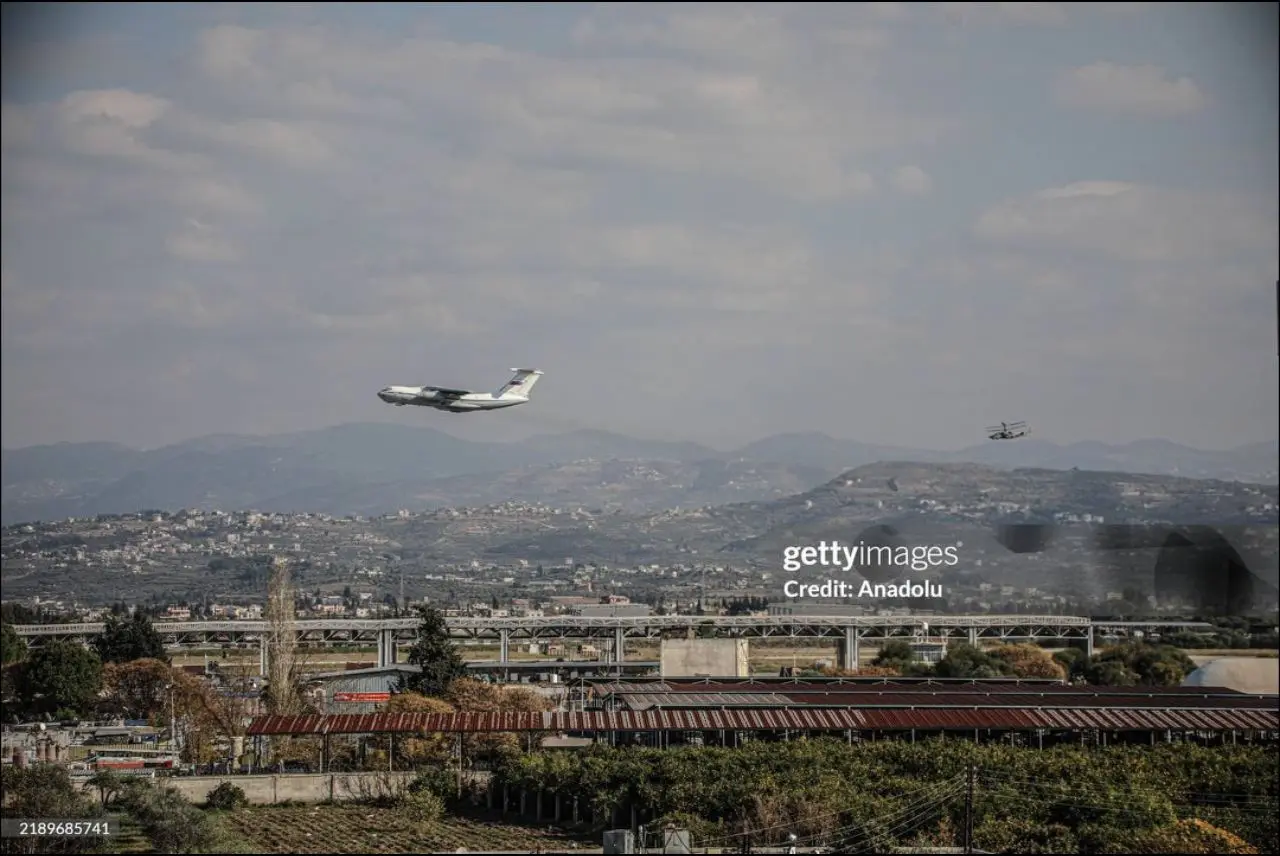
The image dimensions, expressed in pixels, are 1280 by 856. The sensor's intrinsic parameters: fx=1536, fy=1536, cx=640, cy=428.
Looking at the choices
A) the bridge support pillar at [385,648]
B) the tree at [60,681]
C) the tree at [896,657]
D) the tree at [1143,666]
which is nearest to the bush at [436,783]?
the tree at [60,681]

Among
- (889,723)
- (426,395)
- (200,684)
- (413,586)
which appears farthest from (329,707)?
(413,586)

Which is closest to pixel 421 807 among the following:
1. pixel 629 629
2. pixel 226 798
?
pixel 226 798

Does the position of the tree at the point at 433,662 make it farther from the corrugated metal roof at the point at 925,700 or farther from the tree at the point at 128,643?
the tree at the point at 128,643

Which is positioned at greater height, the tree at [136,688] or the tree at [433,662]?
the tree at [433,662]

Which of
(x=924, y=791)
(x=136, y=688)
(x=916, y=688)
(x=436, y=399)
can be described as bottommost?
(x=136, y=688)

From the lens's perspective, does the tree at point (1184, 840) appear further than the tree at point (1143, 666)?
No

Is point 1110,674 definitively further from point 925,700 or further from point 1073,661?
point 925,700

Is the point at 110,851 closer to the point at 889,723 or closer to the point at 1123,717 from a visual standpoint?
the point at 889,723
